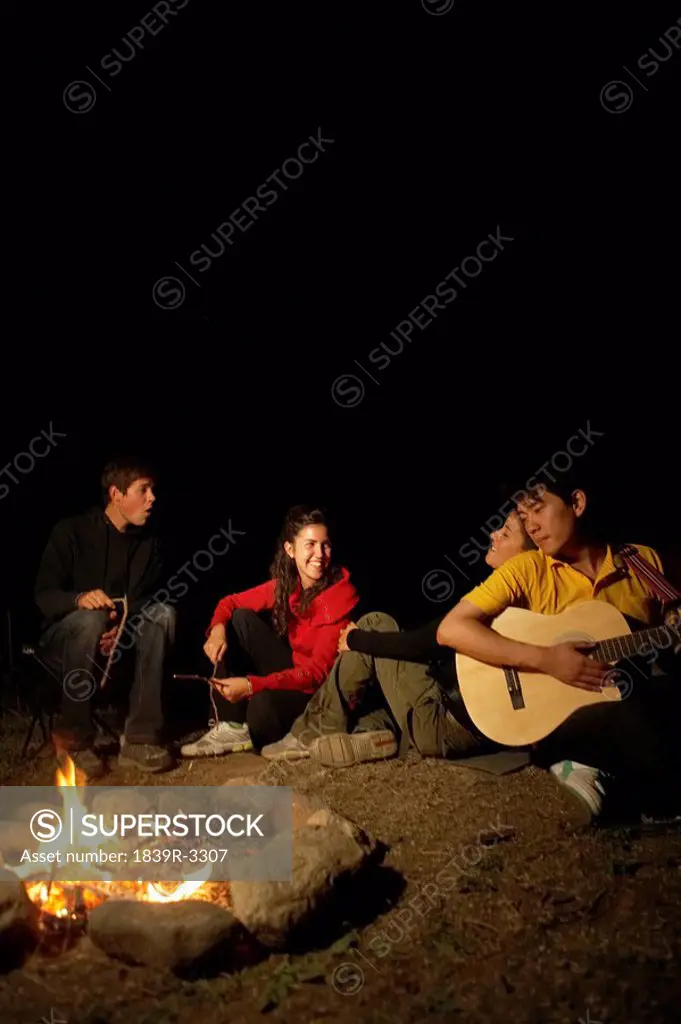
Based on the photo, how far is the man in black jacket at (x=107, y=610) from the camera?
15.8 feet

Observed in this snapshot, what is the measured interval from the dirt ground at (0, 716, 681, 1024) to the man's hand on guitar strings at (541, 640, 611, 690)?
24.3 inches

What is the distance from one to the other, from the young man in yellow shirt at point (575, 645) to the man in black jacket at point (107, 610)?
1986 millimetres

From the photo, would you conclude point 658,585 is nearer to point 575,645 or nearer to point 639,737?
point 575,645

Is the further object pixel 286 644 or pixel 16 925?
pixel 286 644

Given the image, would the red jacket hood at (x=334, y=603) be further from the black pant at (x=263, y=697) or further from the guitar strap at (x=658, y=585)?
the guitar strap at (x=658, y=585)

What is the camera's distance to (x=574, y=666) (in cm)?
402

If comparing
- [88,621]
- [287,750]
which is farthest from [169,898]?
[88,621]

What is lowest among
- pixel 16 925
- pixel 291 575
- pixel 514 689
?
pixel 16 925

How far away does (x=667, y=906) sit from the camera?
306 centimetres

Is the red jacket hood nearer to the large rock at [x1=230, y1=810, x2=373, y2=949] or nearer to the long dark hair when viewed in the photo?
the long dark hair

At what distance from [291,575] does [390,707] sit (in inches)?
43.9

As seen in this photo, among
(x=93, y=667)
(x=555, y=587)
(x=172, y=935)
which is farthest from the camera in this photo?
(x=93, y=667)

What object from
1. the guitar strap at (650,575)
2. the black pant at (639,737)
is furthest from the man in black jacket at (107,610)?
the guitar strap at (650,575)

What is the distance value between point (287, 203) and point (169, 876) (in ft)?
25.8
